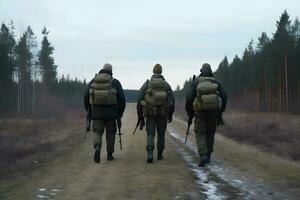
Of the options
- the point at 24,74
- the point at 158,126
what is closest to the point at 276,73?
the point at 24,74

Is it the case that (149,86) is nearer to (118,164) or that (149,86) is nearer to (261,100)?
(118,164)

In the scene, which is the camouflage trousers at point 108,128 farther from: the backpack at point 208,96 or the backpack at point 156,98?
the backpack at point 208,96

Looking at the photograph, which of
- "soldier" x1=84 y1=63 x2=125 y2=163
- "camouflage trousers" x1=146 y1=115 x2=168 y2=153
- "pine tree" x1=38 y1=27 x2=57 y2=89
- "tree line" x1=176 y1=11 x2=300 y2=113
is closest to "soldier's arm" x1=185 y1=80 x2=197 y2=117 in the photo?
"camouflage trousers" x1=146 y1=115 x2=168 y2=153

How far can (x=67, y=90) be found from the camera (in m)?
129

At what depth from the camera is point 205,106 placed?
12.6m

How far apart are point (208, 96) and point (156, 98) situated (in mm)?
1292

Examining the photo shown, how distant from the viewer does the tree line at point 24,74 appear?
7602cm

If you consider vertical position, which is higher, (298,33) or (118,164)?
(298,33)

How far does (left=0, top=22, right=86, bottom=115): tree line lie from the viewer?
249ft

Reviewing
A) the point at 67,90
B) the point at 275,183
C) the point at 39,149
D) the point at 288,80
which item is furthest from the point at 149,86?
the point at 67,90

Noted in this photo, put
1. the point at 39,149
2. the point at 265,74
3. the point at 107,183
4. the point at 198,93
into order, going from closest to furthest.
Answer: the point at 107,183, the point at 198,93, the point at 39,149, the point at 265,74

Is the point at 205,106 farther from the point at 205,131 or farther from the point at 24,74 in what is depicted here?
the point at 24,74

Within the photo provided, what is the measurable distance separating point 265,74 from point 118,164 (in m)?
68.5

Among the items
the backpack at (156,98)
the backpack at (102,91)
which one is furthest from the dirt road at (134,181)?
the backpack at (102,91)
